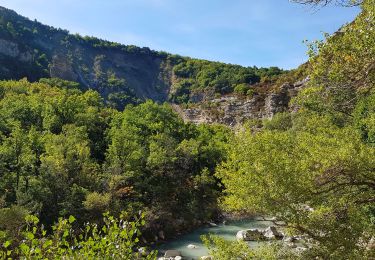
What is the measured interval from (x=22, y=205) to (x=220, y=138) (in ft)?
118

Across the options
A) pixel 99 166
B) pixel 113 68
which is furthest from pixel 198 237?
pixel 113 68

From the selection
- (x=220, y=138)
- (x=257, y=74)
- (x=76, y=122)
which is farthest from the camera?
(x=257, y=74)

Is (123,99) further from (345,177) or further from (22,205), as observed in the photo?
(345,177)

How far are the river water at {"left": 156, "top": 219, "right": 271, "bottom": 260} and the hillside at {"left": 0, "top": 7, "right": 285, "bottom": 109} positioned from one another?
4890 cm

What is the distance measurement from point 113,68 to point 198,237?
406ft

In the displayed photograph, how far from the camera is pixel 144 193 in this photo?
36062 millimetres

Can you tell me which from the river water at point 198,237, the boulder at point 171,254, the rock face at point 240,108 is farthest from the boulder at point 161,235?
the rock face at point 240,108

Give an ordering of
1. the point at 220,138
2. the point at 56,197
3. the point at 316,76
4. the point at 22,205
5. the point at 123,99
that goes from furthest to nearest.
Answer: the point at 123,99 < the point at 220,138 < the point at 56,197 < the point at 22,205 < the point at 316,76

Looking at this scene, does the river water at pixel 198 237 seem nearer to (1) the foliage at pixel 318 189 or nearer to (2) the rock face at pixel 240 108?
(1) the foliage at pixel 318 189

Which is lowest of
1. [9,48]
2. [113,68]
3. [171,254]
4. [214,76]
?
[171,254]

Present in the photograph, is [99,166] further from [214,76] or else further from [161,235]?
[214,76]

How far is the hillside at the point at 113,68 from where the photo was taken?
100 meters

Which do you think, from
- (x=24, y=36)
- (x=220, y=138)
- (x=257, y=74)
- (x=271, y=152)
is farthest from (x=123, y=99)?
(x=271, y=152)

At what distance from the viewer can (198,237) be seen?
31938mm
